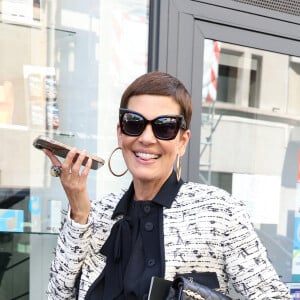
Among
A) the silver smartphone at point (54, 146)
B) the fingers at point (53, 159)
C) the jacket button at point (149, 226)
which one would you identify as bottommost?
the jacket button at point (149, 226)

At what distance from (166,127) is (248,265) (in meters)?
0.44

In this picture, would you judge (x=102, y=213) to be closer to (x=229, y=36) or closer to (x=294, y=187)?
(x=229, y=36)

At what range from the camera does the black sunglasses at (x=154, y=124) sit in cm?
126

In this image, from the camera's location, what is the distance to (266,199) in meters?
3.23

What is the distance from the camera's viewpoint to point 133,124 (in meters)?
1.27

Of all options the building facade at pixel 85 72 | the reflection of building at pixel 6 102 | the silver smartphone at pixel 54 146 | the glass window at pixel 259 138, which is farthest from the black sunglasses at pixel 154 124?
the glass window at pixel 259 138

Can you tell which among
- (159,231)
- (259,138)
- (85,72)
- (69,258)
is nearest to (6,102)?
(85,72)

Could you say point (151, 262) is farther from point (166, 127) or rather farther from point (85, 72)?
point (85, 72)

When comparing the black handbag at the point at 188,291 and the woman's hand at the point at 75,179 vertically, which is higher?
the woman's hand at the point at 75,179

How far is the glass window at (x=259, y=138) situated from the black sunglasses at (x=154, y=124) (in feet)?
5.34

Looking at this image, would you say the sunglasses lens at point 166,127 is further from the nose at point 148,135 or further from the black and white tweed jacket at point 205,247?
the black and white tweed jacket at point 205,247

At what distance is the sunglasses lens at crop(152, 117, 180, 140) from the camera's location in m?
1.26

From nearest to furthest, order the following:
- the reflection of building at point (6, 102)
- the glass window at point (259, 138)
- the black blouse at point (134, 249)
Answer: the black blouse at point (134, 249) → the reflection of building at point (6, 102) → the glass window at point (259, 138)

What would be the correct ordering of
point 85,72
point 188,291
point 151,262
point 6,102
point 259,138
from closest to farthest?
1. point 188,291
2. point 151,262
3. point 6,102
4. point 85,72
5. point 259,138
